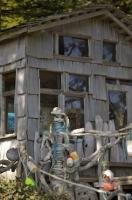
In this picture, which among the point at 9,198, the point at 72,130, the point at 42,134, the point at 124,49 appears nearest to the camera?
the point at 9,198

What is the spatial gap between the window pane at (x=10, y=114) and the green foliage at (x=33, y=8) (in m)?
9.61

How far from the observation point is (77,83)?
18844mm

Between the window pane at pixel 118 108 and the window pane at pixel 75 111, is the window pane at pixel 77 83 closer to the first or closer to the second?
the window pane at pixel 75 111

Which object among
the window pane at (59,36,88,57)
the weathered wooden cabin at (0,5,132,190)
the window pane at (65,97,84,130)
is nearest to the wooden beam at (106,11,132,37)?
the weathered wooden cabin at (0,5,132,190)

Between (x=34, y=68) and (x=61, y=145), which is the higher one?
(x=34, y=68)

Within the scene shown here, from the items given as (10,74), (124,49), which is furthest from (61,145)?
(124,49)

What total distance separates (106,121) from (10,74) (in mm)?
3539

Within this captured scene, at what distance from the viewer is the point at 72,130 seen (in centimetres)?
1859

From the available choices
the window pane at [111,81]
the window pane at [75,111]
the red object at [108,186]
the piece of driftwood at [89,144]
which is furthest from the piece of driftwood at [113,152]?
the red object at [108,186]

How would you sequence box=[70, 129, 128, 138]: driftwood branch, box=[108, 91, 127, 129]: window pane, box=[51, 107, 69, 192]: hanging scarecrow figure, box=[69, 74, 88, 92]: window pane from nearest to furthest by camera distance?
box=[70, 129, 128, 138]: driftwood branch
box=[51, 107, 69, 192]: hanging scarecrow figure
box=[69, 74, 88, 92]: window pane
box=[108, 91, 127, 129]: window pane

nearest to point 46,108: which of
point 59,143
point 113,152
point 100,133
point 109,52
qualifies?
point 59,143

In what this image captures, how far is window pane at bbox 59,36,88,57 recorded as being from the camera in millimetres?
18978

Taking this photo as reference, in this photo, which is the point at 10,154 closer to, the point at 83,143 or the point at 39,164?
the point at 39,164

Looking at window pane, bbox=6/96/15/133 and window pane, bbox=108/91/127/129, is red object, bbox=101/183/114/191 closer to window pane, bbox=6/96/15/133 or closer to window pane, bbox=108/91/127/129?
window pane, bbox=6/96/15/133
